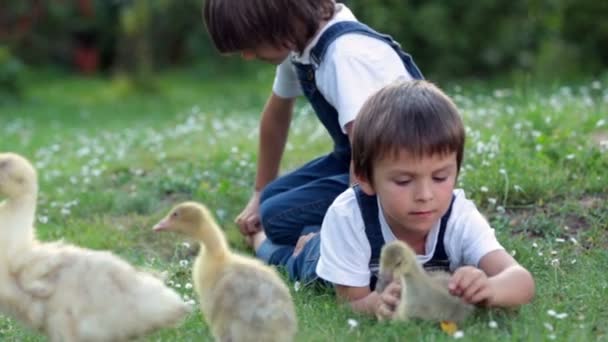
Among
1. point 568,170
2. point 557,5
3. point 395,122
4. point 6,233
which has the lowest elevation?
point 557,5

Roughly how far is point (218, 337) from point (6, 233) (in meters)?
0.99

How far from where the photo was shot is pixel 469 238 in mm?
4762

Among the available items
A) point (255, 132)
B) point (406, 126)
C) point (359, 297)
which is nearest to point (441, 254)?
point (359, 297)

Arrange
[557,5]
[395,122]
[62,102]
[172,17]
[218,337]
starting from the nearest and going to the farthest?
[218,337] → [395,122] → [557,5] → [62,102] → [172,17]

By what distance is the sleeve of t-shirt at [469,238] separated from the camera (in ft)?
15.4

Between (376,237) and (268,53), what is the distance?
1.42 meters

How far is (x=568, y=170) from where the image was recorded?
22.4 feet

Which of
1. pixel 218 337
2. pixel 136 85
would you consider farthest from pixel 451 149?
pixel 136 85

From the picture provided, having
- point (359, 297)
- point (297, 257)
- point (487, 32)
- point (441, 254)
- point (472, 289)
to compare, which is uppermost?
point (472, 289)

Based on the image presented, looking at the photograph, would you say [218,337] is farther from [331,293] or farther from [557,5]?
[557,5]

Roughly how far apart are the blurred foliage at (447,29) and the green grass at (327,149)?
127 inches

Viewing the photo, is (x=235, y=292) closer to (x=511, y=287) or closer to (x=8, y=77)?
(x=511, y=287)

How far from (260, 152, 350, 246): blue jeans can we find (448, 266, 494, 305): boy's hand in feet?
6.18

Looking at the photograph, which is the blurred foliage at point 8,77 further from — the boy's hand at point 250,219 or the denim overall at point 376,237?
the denim overall at point 376,237
